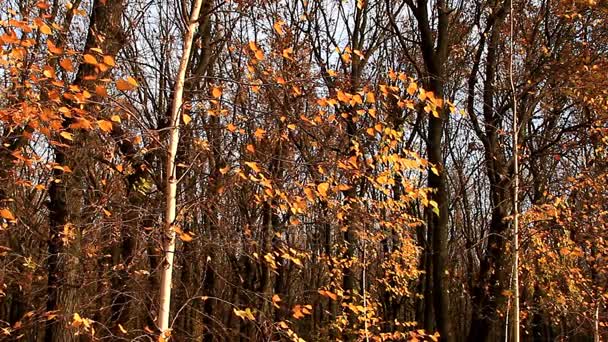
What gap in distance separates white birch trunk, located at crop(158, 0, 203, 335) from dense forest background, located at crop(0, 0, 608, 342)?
1cm

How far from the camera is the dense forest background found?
3.36 meters

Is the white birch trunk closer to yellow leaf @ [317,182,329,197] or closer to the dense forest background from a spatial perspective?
the dense forest background

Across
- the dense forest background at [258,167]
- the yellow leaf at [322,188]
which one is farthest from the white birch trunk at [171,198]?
the yellow leaf at [322,188]

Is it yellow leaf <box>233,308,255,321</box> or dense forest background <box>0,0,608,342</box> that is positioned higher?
dense forest background <box>0,0,608,342</box>

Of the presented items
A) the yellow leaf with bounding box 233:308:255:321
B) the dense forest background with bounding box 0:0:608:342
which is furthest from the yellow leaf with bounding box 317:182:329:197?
the yellow leaf with bounding box 233:308:255:321

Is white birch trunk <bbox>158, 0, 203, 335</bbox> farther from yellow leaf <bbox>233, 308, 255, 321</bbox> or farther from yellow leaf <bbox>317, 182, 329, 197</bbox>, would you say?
yellow leaf <bbox>317, 182, 329, 197</bbox>

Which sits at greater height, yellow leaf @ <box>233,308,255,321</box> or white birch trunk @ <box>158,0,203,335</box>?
white birch trunk @ <box>158,0,203,335</box>

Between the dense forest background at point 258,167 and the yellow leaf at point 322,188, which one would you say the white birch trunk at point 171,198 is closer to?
the dense forest background at point 258,167

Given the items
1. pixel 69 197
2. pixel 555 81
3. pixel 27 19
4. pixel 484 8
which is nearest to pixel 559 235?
pixel 555 81

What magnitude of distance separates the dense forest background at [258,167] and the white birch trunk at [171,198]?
11 mm

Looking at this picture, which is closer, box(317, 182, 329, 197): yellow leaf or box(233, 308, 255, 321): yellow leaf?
box(233, 308, 255, 321): yellow leaf

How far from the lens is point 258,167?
3.27 meters

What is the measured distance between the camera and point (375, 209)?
20.1 ft

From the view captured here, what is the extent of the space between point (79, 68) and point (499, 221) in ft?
24.8
